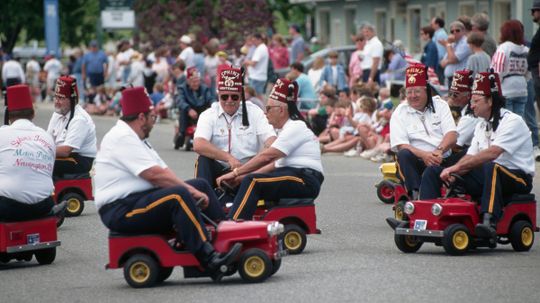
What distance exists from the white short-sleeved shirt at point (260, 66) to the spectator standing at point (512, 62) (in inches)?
428

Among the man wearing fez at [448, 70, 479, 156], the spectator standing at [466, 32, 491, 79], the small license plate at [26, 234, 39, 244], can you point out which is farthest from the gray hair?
the small license plate at [26, 234, 39, 244]

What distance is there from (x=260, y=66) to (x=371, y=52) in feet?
9.85

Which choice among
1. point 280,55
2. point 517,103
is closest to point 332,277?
point 517,103

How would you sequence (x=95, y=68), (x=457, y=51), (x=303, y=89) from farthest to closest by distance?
1. (x=95, y=68)
2. (x=303, y=89)
3. (x=457, y=51)

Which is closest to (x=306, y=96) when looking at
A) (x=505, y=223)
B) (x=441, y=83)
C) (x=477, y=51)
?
(x=441, y=83)

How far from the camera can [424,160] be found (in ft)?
43.8

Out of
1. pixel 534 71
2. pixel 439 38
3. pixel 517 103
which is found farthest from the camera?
pixel 439 38

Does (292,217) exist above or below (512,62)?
below

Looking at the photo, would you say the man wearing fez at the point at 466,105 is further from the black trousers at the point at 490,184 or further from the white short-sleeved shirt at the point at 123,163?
the white short-sleeved shirt at the point at 123,163

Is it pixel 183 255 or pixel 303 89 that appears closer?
pixel 183 255

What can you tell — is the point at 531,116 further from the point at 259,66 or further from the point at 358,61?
the point at 259,66

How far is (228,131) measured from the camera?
45.0 feet

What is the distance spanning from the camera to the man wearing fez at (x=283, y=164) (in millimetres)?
12383

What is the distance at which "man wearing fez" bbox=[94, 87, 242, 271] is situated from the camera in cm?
1029
